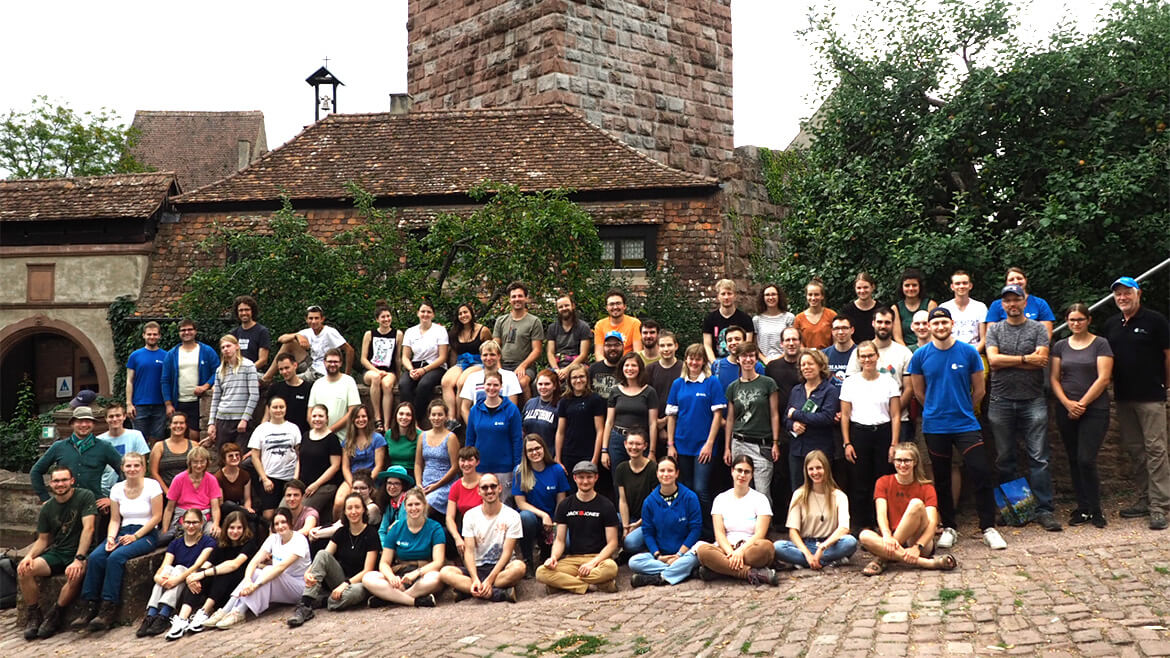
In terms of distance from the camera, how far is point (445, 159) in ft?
63.1

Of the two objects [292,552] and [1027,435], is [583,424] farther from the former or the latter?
[1027,435]

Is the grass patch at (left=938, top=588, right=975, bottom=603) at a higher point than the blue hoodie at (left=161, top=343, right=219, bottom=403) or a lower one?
lower

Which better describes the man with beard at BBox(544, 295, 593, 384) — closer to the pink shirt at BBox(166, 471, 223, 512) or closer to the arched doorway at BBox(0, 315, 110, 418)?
the pink shirt at BBox(166, 471, 223, 512)

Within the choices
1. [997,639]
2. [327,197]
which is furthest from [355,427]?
[327,197]

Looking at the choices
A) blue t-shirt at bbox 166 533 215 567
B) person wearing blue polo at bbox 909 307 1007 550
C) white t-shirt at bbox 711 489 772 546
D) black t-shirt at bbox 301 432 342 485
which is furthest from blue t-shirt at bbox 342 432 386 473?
person wearing blue polo at bbox 909 307 1007 550

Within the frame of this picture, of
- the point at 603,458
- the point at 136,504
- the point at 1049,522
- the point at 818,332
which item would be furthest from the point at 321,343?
the point at 1049,522

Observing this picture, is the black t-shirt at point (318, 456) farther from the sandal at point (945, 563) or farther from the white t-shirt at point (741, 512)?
the sandal at point (945, 563)

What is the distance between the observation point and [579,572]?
8641 mm

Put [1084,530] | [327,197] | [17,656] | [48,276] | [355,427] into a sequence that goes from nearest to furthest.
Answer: [1084,530], [17,656], [355,427], [327,197], [48,276]

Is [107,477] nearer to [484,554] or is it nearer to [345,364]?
[345,364]

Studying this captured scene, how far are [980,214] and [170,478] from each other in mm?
8666

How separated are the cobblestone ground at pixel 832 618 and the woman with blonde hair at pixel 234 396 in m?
2.38

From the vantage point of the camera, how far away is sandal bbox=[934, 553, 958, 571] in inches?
308

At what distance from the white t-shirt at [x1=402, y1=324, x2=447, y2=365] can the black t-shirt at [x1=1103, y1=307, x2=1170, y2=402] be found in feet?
19.2
